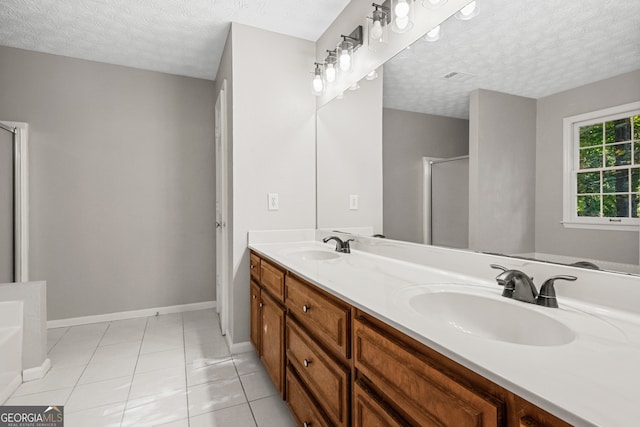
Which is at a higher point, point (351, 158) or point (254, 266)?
point (351, 158)

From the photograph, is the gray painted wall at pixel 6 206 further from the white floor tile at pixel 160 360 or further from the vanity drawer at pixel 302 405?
the vanity drawer at pixel 302 405

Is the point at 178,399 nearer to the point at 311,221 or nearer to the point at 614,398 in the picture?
the point at 311,221

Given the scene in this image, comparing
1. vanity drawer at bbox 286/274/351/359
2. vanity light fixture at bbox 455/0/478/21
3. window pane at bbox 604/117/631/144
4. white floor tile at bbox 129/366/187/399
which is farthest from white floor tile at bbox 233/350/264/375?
vanity light fixture at bbox 455/0/478/21

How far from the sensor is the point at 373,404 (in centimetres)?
89

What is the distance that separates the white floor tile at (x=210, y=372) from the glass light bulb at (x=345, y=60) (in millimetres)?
2139

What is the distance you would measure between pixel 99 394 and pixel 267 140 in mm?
1926

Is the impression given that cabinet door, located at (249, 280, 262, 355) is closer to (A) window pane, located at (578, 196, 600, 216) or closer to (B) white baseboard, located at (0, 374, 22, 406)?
(B) white baseboard, located at (0, 374, 22, 406)

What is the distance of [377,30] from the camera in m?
1.78

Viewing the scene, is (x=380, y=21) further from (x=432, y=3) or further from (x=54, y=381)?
(x=54, y=381)

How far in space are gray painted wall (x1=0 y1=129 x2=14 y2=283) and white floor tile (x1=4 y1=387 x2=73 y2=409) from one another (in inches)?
47.4

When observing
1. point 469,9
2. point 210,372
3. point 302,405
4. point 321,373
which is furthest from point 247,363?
point 469,9

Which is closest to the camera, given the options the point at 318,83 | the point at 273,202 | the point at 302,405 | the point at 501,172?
the point at 501,172

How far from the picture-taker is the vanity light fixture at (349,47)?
6.64 ft

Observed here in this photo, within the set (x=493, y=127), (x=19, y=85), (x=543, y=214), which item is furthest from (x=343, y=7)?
(x=19, y=85)
